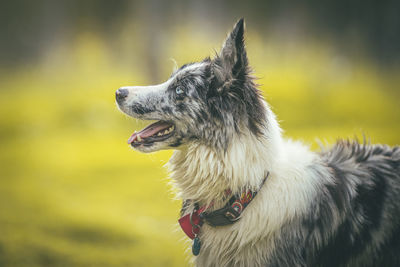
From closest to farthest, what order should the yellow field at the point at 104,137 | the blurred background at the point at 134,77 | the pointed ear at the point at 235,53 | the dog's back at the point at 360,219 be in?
1. the pointed ear at the point at 235,53
2. the dog's back at the point at 360,219
3. the yellow field at the point at 104,137
4. the blurred background at the point at 134,77

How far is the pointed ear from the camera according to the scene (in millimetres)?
1449

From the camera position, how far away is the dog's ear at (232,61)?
146cm

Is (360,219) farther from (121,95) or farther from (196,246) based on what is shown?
(121,95)

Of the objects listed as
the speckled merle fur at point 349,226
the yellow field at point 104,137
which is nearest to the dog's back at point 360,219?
the speckled merle fur at point 349,226

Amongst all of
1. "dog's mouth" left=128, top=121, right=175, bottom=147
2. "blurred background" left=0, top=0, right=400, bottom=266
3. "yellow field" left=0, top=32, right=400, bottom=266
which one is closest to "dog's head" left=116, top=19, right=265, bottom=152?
"dog's mouth" left=128, top=121, right=175, bottom=147

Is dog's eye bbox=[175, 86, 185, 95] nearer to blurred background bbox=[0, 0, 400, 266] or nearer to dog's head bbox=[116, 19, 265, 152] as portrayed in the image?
dog's head bbox=[116, 19, 265, 152]

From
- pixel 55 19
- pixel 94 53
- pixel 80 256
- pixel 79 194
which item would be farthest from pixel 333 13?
pixel 80 256

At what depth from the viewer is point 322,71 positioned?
200 inches

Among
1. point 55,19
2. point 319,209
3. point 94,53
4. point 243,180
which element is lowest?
point 319,209

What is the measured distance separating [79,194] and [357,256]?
249 centimetres

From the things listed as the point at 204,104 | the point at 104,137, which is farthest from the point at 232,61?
the point at 104,137

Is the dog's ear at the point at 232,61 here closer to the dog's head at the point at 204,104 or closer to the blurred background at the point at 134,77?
the dog's head at the point at 204,104

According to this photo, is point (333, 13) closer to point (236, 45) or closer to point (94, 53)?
point (94, 53)

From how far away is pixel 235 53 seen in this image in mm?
1495
